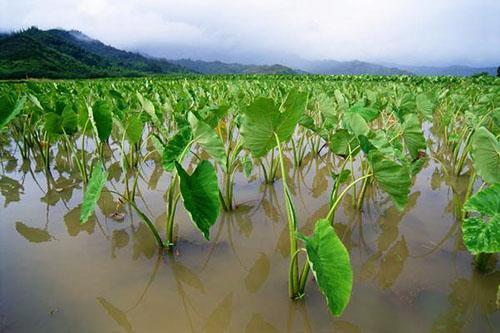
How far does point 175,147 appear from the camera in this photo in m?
2.04

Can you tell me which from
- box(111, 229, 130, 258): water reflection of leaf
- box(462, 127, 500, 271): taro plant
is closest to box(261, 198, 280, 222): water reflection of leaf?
box(111, 229, 130, 258): water reflection of leaf

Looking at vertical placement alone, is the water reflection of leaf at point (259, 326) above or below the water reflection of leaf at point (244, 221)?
below

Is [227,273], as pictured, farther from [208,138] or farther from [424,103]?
[424,103]

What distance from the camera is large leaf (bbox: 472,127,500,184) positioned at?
1.74m

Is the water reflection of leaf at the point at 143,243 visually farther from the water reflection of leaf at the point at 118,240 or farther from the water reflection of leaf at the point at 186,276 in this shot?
the water reflection of leaf at the point at 186,276

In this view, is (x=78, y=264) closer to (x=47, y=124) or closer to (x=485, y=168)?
(x=47, y=124)

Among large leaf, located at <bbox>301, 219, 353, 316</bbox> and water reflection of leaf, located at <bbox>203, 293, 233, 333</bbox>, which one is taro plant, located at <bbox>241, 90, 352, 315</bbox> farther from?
water reflection of leaf, located at <bbox>203, 293, 233, 333</bbox>

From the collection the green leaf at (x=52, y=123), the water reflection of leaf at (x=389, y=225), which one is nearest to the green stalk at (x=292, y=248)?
the water reflection of leaf at (x=389, y=225)

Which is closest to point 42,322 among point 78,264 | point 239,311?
point 78,264

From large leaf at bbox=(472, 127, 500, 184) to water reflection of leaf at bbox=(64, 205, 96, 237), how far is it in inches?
96.9

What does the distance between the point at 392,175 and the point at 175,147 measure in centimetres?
120

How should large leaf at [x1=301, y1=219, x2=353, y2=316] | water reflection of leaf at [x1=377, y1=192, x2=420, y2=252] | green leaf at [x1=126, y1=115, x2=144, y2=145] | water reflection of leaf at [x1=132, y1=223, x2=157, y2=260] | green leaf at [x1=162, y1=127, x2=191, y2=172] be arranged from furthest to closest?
green leaf at [x1=126, y1=115, x2=144, y2=145]
water reflection of leaf at [x1=377, y1=192, x2=420, y2=252]
water reflection of leaf at [x1=132, y1=223, x2=157, y2=260]
green leaf at [x1=162, y1=127, x2=191, y2=172]
large leaf at [x1=301, y1=219, x2=353, y2=316]

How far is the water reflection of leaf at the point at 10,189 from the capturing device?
3.08 m

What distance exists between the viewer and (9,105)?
295 cm
